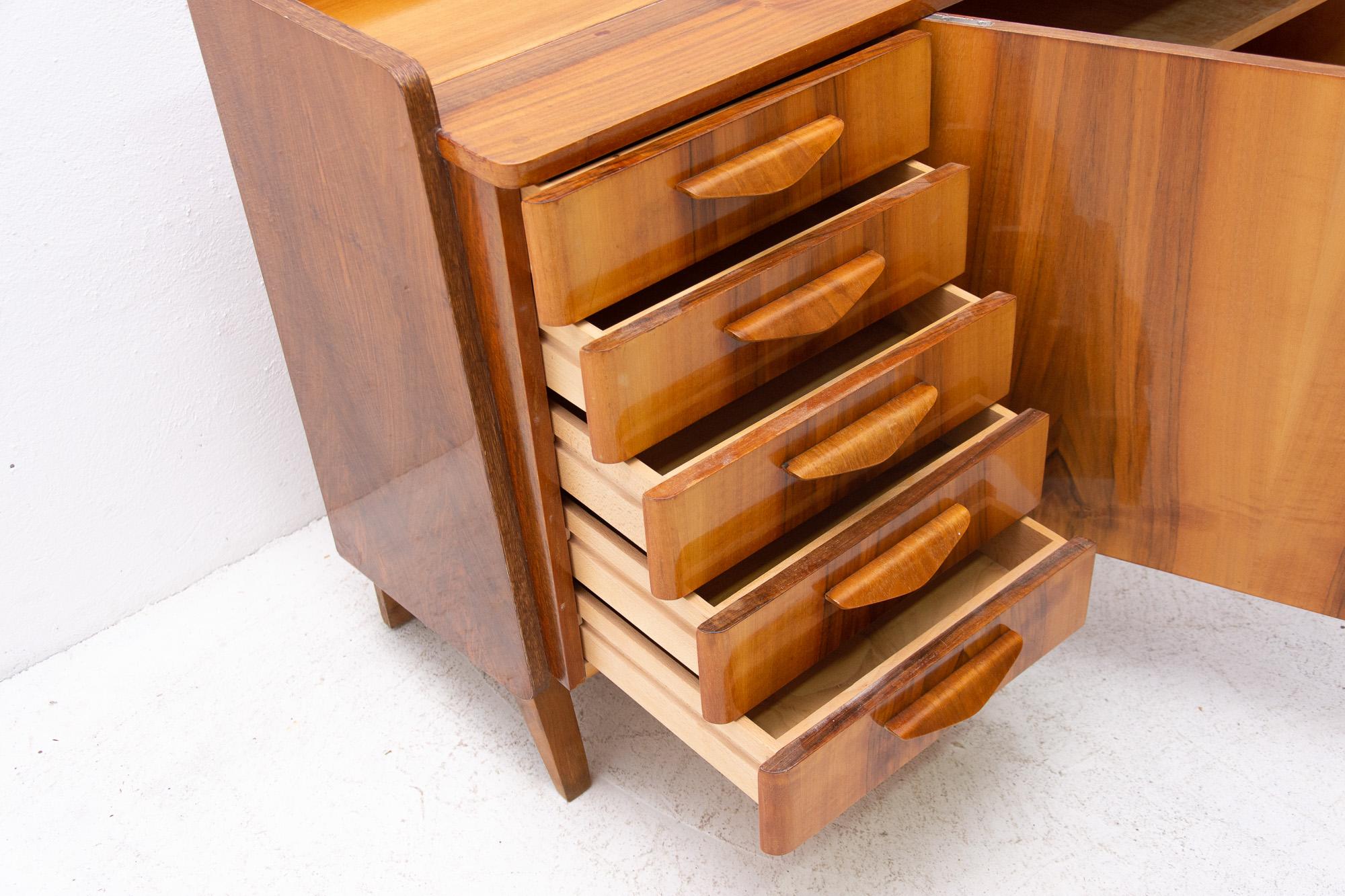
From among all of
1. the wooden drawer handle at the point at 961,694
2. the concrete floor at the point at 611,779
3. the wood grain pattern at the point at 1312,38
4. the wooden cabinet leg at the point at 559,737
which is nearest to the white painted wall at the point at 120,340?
the concrete floor at the point at 611,779

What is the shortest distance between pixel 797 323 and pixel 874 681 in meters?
0.25

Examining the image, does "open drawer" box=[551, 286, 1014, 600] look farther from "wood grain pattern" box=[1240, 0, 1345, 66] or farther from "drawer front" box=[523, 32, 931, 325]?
"wood grain pattern" box=[1240, 0, 1345, 66]

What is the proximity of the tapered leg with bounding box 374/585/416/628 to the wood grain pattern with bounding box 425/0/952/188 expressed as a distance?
24.5 inches

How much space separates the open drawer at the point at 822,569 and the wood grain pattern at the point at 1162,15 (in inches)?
18.2

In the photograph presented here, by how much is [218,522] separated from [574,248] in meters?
0.81

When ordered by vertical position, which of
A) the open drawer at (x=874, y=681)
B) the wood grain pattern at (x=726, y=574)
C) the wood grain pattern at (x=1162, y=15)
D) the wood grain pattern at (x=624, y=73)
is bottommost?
the open drawer at (x=874, y=681)

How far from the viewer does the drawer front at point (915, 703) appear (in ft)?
2.67

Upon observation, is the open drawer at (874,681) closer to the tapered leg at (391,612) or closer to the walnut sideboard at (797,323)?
the walnut sideboard at (797,323)

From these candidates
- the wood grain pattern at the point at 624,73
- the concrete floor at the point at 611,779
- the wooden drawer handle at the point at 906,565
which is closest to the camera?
the wood grain pattern at the point at 624,73

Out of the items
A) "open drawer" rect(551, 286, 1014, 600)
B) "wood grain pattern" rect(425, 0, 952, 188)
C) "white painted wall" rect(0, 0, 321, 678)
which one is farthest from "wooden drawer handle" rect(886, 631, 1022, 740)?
"white painted wall" rect(0, 0, 321, 678)

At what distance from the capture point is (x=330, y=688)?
1281 millimetres

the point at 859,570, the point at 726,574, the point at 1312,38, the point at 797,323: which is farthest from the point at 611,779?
the point at 1312,38

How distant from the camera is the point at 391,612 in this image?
4.32 feet

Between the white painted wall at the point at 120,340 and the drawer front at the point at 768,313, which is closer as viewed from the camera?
the drawer front at the point at 768,313
